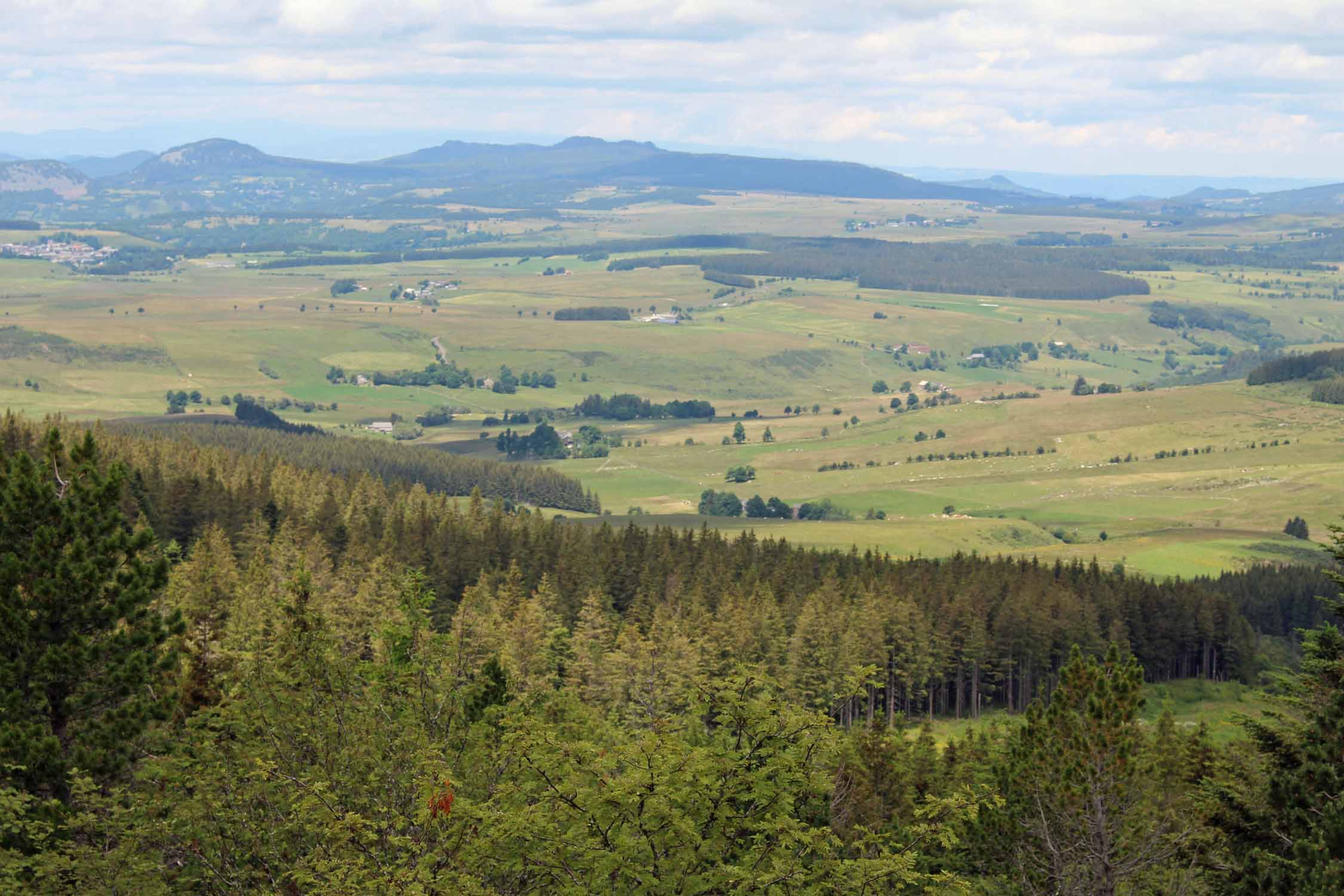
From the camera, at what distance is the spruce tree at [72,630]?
41.0 m

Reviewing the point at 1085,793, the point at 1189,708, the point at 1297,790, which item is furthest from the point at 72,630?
the point at 1189,708

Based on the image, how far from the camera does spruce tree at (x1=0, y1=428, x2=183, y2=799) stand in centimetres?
4103

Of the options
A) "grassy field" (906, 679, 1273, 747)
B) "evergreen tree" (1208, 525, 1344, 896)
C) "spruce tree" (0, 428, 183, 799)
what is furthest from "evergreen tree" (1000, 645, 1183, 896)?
"grassy field" (906, 679, 1273, 747)

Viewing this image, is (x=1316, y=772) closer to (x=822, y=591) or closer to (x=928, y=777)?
(x=928, y=777)

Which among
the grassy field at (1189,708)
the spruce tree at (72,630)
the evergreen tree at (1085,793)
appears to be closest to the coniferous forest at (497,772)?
the spruce tree at (72,630)

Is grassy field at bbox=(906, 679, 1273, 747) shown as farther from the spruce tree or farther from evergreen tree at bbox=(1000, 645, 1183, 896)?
the spruce tree

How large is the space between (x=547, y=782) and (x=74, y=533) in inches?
786

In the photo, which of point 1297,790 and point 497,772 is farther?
point 1297,790

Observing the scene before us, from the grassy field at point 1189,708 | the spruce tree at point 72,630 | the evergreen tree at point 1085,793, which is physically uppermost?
the spruce tree at point 72,630

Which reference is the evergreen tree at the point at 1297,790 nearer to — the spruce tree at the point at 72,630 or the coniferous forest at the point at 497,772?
the coniferous forest at the point at 497,772

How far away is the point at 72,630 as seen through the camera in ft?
141

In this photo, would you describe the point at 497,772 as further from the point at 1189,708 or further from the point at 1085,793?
the point at 1189,708

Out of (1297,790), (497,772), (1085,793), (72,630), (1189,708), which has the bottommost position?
(1189,708)

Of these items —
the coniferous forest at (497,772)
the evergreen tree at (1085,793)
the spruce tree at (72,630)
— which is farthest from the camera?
the evergreen tree at (1085,793)
